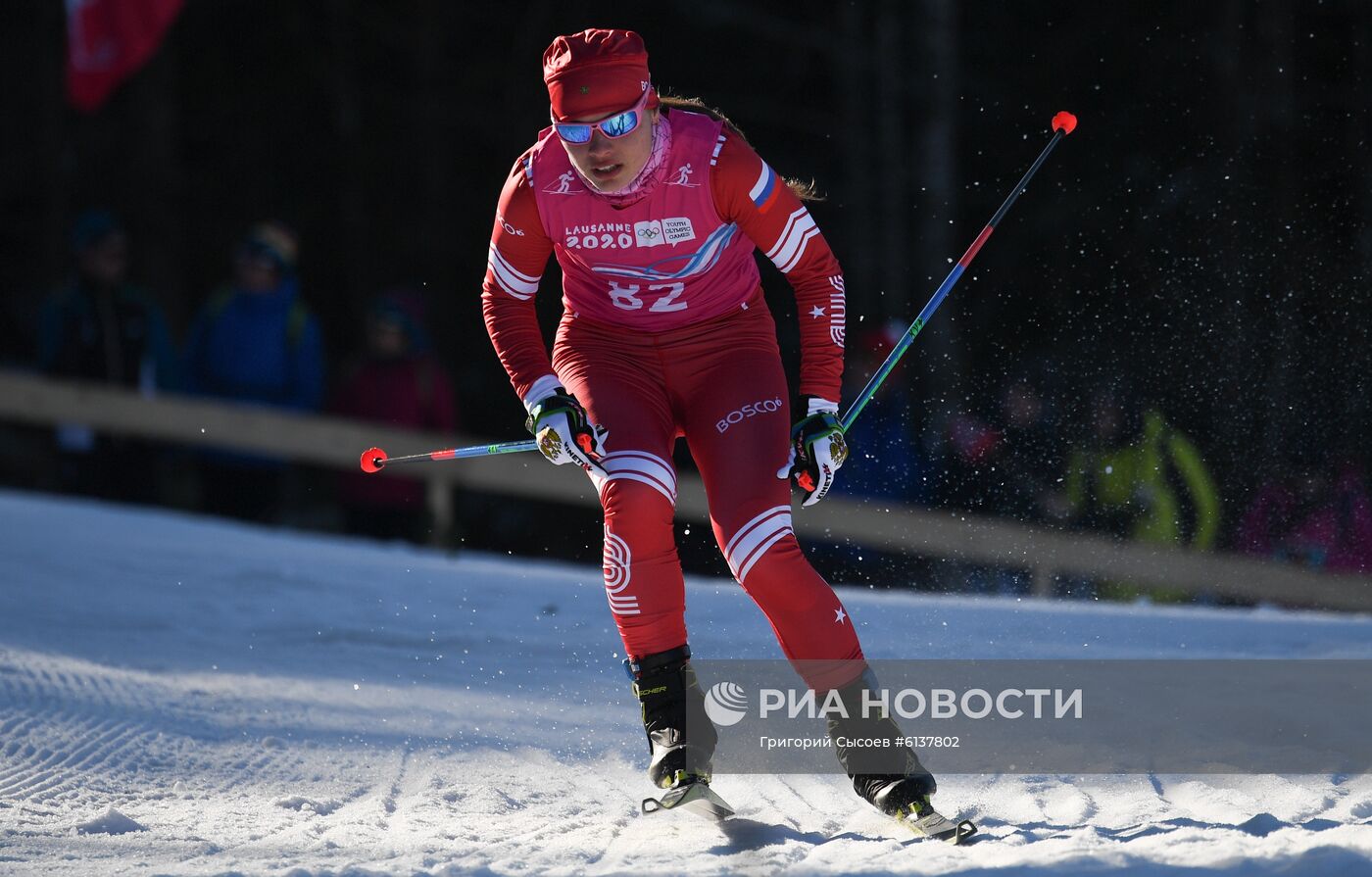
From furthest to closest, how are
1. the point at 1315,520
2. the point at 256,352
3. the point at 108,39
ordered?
the point at 108,39
the point at 256,352
the point at 1315,520

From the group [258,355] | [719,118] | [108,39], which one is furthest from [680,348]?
[108,39]

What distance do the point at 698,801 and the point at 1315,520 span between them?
4.18 metres

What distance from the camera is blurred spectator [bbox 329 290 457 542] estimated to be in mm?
7484

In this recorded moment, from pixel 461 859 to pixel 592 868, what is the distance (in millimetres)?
317

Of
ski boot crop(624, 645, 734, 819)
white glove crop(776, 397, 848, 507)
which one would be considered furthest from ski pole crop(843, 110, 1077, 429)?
ski boot crop(624, 645, 734, 819)

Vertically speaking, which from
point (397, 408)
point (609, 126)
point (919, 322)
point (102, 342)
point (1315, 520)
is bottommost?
point (1315, 520)

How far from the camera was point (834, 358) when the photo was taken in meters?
3.91

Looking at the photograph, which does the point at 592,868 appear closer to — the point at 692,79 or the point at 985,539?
the point at 985,539

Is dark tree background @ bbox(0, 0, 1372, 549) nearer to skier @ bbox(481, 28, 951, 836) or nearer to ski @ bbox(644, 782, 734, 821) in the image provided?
skier @ bbox(481, 28, 951, 836)

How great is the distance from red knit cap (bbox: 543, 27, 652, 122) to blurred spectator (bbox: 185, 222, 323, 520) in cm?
407

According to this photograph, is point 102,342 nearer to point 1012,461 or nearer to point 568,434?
point 1012,461

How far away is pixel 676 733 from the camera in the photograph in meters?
3.68

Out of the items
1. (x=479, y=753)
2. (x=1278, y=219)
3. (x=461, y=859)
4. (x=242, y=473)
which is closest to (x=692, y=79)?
(x=1278, y=219)

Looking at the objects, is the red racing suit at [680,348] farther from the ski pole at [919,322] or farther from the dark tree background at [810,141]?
the dark tree background at [810,141]
